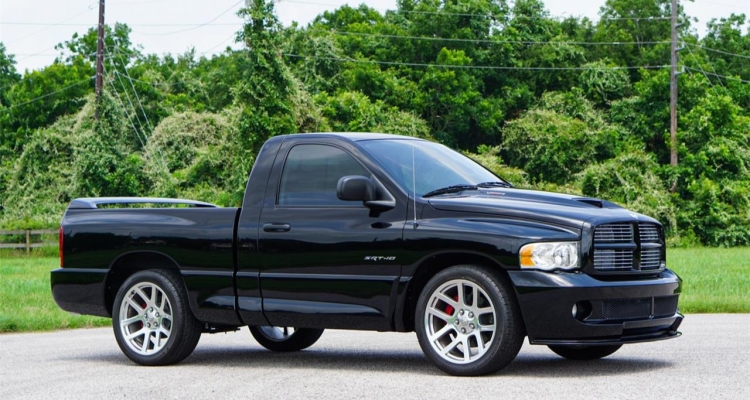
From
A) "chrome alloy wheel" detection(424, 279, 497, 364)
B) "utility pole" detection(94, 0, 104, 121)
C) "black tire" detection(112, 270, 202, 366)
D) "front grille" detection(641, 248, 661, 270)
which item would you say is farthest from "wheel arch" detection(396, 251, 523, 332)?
"utility pole" detection(94, 0, 104, 121)

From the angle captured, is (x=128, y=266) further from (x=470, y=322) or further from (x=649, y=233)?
(x=649, y=233)

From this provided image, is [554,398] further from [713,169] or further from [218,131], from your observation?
[218,131]

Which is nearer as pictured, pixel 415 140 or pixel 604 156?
pixel 415 140

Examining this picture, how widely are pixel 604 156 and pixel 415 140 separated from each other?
147 feet

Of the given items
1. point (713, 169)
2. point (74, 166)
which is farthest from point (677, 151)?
point (74, 166)

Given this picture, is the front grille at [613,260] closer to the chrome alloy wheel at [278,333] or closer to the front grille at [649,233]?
the front grille at [649,233]

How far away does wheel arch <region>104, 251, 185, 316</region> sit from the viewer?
1025 centimetres

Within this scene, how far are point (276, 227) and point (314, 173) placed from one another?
542 mm

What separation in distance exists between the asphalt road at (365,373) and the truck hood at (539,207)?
3.75ft

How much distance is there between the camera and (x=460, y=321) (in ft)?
27.9

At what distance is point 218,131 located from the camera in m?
56.6

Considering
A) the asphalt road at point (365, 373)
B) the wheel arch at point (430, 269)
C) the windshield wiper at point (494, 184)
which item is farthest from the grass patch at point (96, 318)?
the wheel arch at point (430, 269)

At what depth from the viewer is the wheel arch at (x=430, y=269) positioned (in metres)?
8.58

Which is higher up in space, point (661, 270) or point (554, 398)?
point (661, 270)
